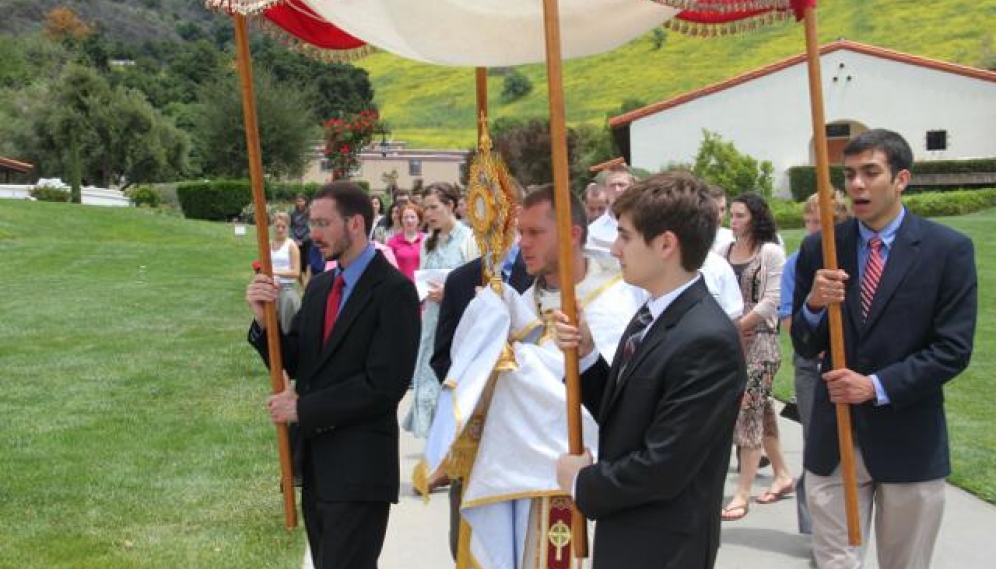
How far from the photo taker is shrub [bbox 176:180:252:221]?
182 feet

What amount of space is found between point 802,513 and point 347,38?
12.0ft

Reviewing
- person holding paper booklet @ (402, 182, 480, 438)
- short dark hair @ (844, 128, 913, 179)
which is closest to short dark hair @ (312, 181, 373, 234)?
short dark hair @ (844, 128, 913, 179)

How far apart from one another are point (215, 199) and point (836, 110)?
30250 mm

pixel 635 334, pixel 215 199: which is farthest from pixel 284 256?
pixel 215 199

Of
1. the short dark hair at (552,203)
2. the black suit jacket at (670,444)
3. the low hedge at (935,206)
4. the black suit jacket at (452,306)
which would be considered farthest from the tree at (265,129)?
the black suit jacket at (670,444)

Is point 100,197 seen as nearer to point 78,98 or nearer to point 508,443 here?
point 78,98

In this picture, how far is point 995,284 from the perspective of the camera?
22.6 m

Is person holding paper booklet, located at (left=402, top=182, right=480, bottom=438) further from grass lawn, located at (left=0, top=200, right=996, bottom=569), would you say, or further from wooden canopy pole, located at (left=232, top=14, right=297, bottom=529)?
wooden canopy pole, located at (left=232, top=14, right=297, bottom=529)

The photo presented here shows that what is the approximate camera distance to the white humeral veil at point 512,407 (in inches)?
175

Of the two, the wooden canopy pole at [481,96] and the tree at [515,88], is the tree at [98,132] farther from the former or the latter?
the wooden canopy pole at [481,96]

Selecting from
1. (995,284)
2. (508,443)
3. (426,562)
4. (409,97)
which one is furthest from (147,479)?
(409,97)

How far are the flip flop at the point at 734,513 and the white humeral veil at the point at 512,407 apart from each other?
3162 mm

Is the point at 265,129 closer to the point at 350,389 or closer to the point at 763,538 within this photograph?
the point at 763,538

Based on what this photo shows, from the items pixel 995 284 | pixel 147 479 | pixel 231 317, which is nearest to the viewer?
pixel 147 479
